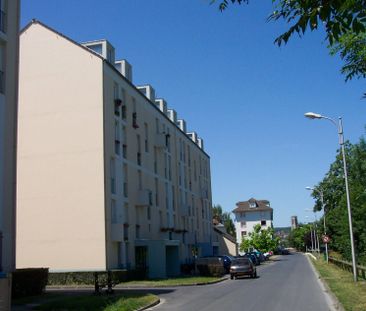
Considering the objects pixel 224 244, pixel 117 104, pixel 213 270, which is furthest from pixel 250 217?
pixel 117 104

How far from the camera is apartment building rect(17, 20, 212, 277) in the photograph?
33.0 m

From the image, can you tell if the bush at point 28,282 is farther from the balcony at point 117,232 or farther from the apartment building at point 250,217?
the apartment building at point 250,217

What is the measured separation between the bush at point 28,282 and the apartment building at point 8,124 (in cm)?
97

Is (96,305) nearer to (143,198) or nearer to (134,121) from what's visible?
(143,198)

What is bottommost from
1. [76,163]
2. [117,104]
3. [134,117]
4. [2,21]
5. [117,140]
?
[76,163]

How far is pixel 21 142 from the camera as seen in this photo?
35156 mm

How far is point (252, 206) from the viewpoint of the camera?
13712 cm

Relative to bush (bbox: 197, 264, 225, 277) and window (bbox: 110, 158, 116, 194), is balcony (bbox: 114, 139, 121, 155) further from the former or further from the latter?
bush (bbox: 197, 264, 225, 277)

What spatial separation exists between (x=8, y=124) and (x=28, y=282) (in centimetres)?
702

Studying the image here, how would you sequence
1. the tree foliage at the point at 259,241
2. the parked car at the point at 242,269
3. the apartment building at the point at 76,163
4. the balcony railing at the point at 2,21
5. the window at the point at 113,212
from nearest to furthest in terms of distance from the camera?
the balcony railing at the point at 2,21 → the apartment building at the point at 76,163 → the window at the point at 113,212 → the parked car at the point at 242,269 → the tree foliage at the point at 259,241

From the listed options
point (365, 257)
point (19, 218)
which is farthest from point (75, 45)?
point (365, 257)

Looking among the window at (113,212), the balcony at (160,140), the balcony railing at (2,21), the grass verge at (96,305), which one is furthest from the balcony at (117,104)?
the grass verge at (96,305)

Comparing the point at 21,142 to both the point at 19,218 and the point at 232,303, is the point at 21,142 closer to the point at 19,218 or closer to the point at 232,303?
the point at 19,218

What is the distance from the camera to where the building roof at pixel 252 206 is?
13500 cm
